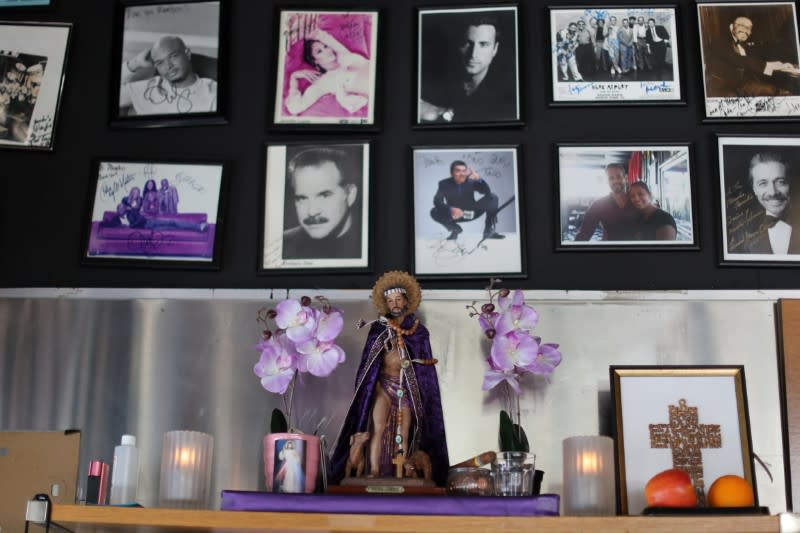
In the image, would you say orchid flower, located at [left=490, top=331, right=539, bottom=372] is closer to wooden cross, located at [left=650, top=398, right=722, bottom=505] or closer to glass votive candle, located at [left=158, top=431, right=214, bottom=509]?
wooden cross, located at [left=650, top=398, right=722, bottom=505]

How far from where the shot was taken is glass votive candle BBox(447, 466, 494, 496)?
2.40 meters

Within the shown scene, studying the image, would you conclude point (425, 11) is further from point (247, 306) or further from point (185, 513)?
point (185, 513)

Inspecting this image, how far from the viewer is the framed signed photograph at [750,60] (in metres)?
2.91

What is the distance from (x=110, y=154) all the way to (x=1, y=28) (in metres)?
0.49

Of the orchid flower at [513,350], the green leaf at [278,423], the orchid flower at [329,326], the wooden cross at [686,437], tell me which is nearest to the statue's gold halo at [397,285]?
the orchid flower at [329,326]

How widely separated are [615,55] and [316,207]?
2.80 feet

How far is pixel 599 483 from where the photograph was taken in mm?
2434

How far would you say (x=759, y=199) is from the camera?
284cm

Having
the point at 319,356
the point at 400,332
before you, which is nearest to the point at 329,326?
the point at 319,356

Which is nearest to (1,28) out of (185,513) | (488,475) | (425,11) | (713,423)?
(425,11)

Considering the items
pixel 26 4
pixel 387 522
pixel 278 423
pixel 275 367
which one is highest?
pixel 26 4

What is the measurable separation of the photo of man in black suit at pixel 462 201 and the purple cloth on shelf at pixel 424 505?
0.75 metres

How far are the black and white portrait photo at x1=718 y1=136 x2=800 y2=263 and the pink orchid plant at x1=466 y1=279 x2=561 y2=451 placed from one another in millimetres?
532

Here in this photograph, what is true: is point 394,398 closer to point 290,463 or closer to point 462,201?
point 290,463
